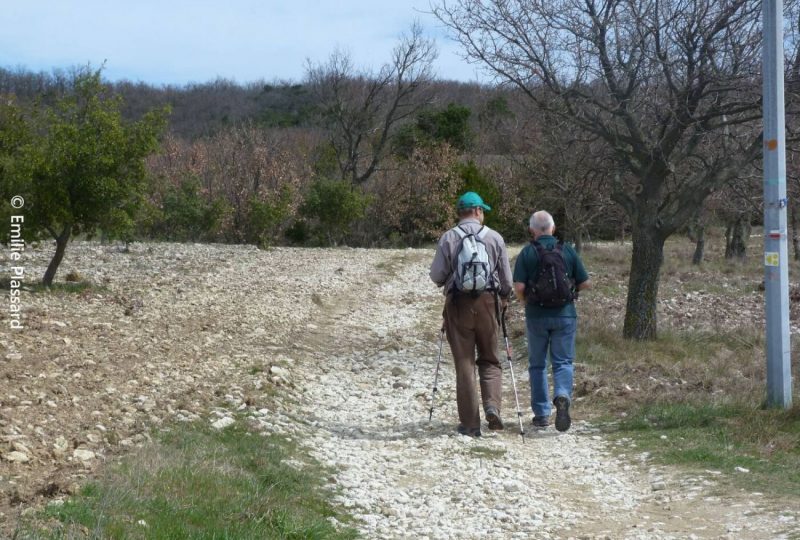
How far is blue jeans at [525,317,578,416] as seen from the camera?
835cm

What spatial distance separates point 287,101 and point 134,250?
66438 millimetres

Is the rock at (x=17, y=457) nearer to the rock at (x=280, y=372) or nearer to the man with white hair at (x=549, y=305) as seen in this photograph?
the rock at (x=280, y=372)

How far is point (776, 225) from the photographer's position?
7.83m

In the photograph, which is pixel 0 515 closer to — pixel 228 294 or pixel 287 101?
pixel 228 294

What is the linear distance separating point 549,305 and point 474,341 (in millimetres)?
803

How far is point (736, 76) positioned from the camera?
10875 millimetres

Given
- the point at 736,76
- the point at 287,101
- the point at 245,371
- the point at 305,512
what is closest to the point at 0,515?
the point at 305,512

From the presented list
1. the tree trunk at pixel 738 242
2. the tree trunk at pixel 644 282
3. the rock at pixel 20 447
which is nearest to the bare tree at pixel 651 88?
the tree trunk at pixel 644 282

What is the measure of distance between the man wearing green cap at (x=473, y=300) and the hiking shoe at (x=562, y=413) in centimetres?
55

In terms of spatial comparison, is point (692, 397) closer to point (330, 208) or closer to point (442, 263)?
point (442, 263)

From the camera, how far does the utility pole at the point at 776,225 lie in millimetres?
7762

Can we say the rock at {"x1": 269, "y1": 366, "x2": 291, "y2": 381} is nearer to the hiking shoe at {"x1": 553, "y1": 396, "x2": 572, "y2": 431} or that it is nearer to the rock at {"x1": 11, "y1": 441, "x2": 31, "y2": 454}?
the hiking shoe at {"x1": 553, "y1": 396, "x2": 572, "y2": 431}

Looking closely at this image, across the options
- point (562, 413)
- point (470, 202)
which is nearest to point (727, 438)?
point (562, 413)

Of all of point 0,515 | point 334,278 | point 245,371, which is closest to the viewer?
point 0,515
